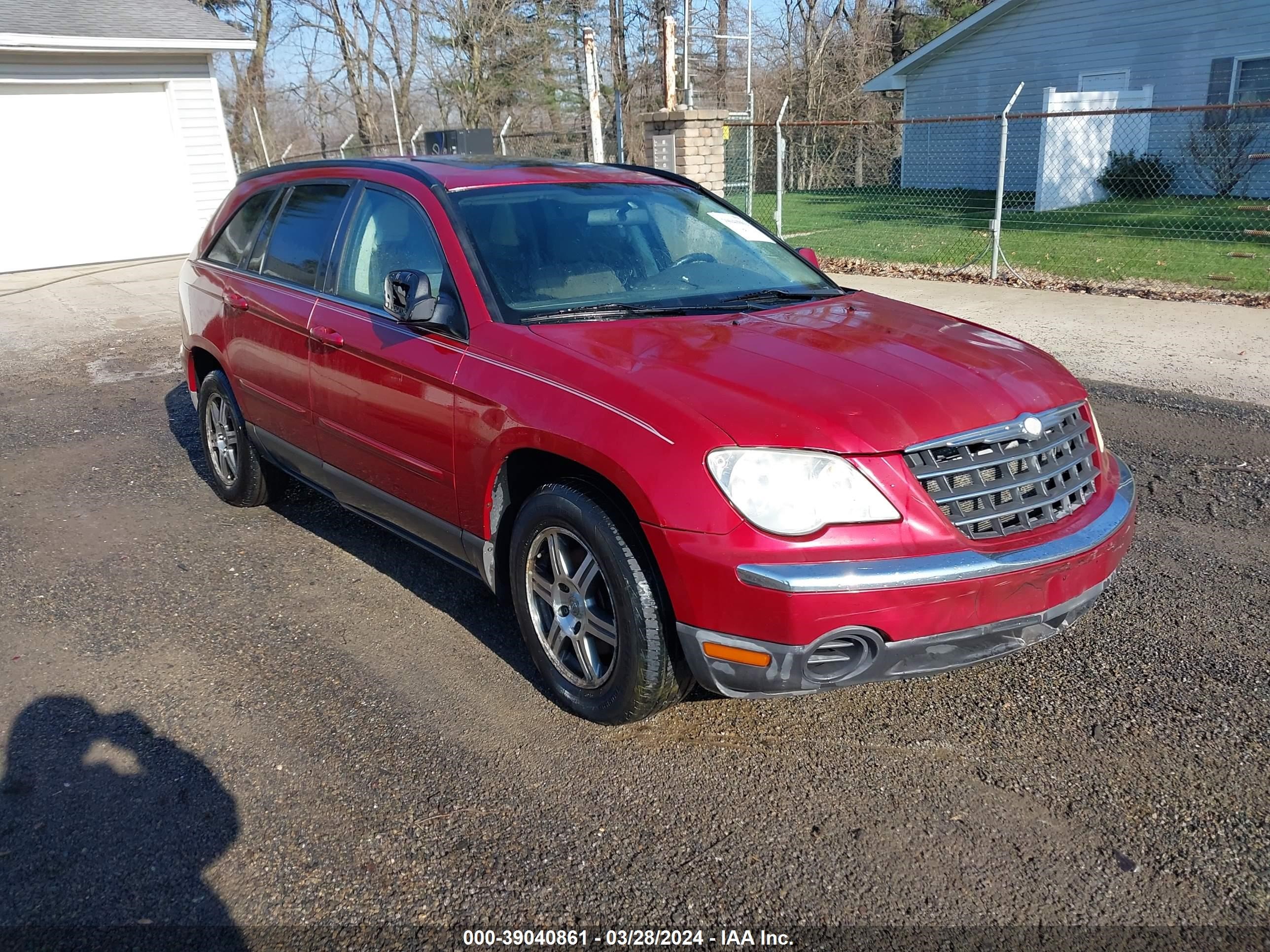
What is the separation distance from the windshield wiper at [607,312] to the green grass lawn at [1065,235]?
9171mm

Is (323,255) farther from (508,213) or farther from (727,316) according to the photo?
(727,316)

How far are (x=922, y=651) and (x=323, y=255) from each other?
9.94ft

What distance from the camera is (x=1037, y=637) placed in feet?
9.77

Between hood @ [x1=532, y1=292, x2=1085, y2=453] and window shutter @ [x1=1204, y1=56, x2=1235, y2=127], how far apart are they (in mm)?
18658

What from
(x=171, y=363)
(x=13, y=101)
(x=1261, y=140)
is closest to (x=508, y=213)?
(x=171, y=363)

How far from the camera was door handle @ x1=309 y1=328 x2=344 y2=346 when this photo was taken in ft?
13.4

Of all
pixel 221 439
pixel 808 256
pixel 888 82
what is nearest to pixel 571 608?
pixel 808 256

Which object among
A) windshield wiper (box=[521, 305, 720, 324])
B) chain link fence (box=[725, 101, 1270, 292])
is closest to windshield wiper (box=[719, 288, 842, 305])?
windshield wiper (box=[521, 305, 720, 324])

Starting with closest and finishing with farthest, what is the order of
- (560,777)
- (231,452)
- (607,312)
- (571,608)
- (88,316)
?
(560,777)
(571,608)
(607,312)
(231,452)
(88,316)

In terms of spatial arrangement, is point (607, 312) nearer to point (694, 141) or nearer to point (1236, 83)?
point (694, 141)

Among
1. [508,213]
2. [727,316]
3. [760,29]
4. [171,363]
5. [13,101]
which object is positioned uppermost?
[760,29]

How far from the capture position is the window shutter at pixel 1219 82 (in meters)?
18.8

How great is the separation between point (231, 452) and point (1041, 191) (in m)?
17.7

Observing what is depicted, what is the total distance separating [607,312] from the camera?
3.61m
